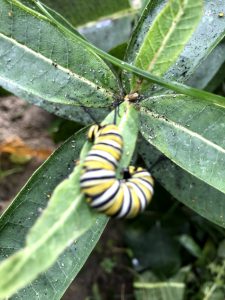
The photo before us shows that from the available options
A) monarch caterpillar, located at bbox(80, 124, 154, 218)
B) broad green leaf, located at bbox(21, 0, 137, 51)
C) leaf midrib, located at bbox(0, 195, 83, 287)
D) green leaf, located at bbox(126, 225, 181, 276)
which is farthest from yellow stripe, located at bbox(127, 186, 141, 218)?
green leaf, located at bbox(126, 225, 181, 276)

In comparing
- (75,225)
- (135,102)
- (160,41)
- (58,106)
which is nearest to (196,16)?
(160,41)

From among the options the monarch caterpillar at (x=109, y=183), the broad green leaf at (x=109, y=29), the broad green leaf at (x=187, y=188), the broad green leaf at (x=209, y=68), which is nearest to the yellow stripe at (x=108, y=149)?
the monarch caterpillar at (x=109, y=183)

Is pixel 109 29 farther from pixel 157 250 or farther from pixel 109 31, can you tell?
pixel 157 250

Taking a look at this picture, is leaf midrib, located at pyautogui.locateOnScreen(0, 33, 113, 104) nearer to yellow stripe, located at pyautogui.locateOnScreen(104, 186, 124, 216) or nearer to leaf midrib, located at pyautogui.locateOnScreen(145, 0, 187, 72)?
leaf midrib, located at pyautogui.locateOnScreen(145, 0, 187, 72)

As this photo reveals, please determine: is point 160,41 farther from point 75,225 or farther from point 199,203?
point 199,203

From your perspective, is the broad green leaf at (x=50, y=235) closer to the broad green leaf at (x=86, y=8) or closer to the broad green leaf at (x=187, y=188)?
the broad green leaf at (x=187, y=188)
